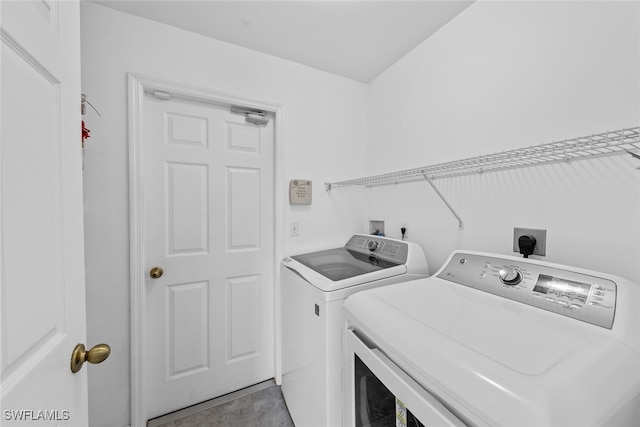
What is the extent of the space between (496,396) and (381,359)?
0.34 metres

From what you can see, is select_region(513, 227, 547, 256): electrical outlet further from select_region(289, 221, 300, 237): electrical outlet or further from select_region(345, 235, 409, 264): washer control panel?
select_region(289, 221, 300, 237): electrical outlet

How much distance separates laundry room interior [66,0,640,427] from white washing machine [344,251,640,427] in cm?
31

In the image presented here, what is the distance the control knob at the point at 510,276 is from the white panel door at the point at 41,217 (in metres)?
1.35

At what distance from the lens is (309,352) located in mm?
1271

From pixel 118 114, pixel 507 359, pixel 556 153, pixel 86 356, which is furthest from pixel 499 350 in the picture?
pixel 118 114

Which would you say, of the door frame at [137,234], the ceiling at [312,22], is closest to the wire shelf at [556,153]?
the ceiling at [312,22]

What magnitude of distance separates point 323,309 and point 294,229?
871 millimetres

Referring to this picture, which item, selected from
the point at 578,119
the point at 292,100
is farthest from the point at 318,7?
the point at 578,119

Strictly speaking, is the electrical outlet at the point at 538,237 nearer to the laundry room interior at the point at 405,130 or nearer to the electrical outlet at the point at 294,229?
the laundry room interior at the point at 405,130

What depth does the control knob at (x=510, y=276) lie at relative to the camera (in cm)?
94

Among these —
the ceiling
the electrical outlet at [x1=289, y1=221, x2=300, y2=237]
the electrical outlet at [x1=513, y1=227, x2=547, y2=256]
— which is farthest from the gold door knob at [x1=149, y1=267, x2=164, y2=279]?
the electrical outlet at [x1=513, y1=227, x2=547, y2=256]

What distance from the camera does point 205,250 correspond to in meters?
1.71

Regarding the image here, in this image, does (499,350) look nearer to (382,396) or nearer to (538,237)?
(382,396)

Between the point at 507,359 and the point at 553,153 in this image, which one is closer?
the point at 507,359
